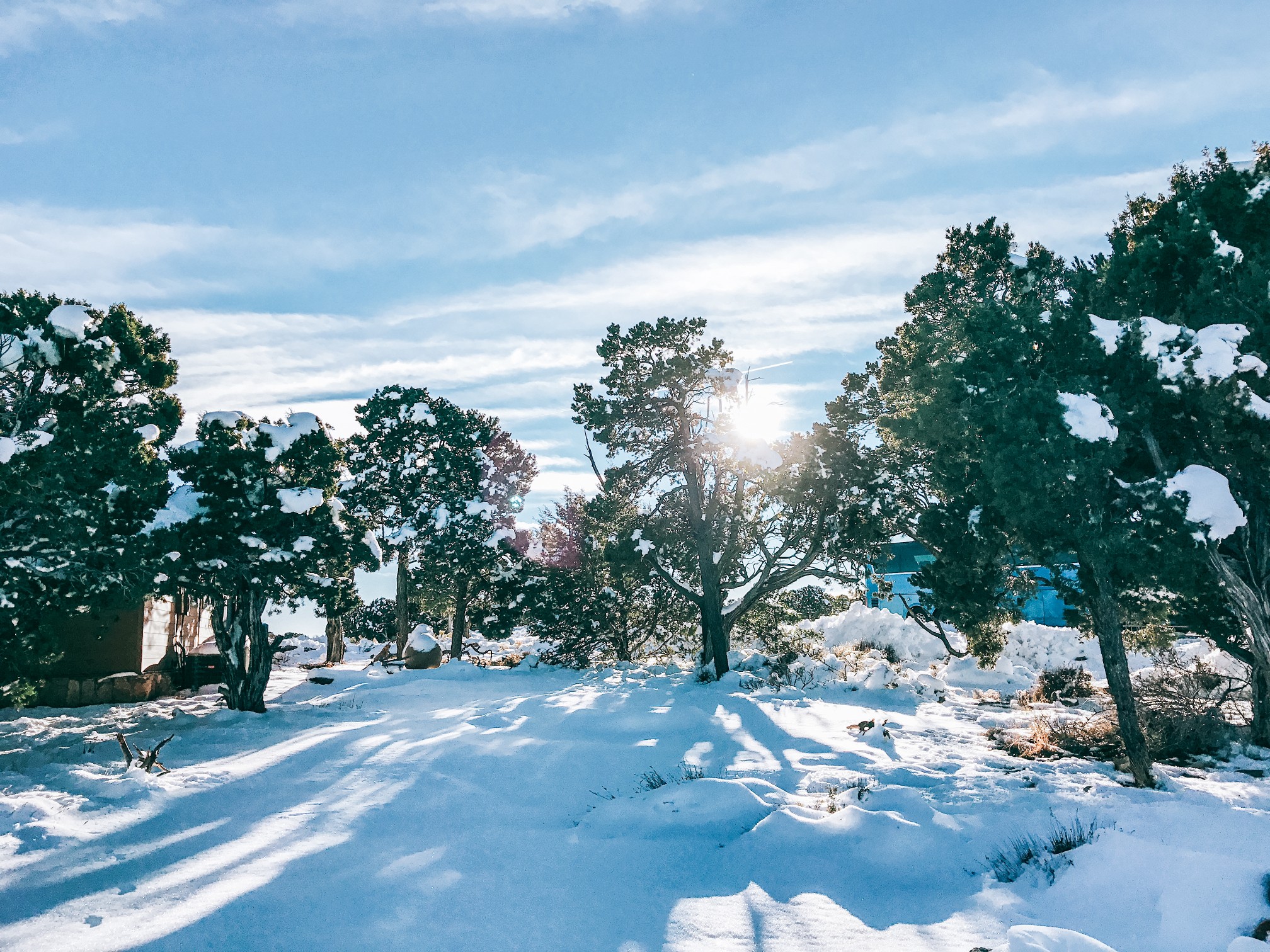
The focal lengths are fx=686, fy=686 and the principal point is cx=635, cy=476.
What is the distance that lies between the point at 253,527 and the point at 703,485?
13.0 m

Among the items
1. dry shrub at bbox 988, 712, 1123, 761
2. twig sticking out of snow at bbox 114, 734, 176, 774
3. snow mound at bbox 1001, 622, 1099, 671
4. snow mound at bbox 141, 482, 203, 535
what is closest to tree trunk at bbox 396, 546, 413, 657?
Answer: snow mound at bbox 141, 482, 203, 535

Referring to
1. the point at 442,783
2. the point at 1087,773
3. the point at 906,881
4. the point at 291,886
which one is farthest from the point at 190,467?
the point at 1087,773

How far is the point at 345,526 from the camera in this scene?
16.1 meters

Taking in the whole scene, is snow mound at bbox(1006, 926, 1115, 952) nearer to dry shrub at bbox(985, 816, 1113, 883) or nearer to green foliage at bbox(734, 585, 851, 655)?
dry shrub at bbox(985, 816, 1113, 883)

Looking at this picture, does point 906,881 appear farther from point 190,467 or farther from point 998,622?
point 190,467

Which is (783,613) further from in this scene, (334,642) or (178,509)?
(334,642)

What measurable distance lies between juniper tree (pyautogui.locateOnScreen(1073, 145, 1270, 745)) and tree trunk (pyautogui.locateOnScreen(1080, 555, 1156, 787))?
1201mm

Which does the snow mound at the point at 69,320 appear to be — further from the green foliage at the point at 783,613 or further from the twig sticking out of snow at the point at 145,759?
the green foliage at the point at 783,613

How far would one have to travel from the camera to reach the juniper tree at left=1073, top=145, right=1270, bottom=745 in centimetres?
885

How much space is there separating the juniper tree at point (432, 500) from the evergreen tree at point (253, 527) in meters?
14.1

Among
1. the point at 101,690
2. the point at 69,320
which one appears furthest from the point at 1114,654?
the point at 101,690

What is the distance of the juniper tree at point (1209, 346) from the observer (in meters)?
8.85

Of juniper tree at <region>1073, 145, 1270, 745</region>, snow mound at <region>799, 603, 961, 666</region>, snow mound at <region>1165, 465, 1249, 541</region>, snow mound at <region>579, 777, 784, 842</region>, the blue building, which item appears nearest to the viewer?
snow mound at <region>579, 777, 784, 842</region>

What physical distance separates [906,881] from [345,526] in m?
13.7
